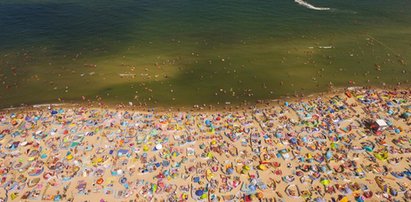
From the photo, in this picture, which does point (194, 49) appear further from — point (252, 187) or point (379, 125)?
point (379, 125)

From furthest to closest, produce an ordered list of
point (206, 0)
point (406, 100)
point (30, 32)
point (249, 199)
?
point (206, 0) → point (30, 32) → point (406, 100) → point (249, 199)

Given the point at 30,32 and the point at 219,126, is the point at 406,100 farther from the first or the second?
the point at 30,32

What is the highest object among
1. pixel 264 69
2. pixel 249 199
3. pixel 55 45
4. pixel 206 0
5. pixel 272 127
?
pixel 206 0

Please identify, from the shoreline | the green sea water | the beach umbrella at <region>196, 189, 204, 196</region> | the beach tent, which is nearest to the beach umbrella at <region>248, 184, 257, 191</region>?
the beach umbrella at <region>196, 189, 204, 196</region>

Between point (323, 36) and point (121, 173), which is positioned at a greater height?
point (323, 36)

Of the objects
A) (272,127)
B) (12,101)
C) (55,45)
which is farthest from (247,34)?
(12,101)

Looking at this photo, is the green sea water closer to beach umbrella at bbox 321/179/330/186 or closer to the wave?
the wave
